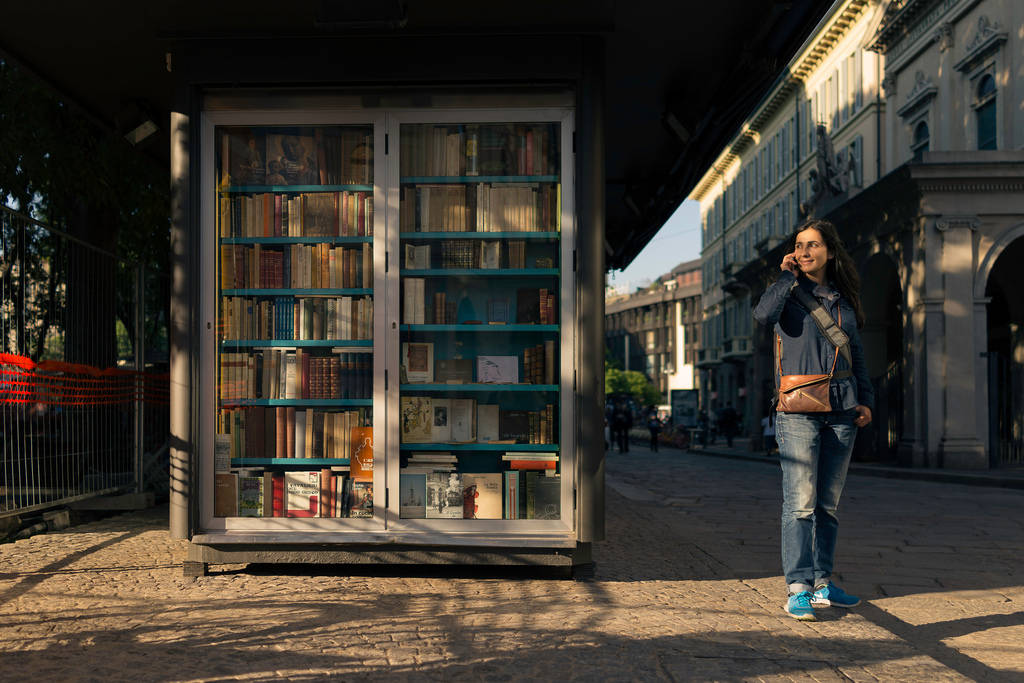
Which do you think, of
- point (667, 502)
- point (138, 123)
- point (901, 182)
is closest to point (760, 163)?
point (901, 182)

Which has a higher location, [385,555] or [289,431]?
[289,431]

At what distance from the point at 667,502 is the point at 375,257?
685cm

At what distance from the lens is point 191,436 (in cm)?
614

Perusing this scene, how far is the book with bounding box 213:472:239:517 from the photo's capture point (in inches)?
245

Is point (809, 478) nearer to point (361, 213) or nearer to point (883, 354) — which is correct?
point (361, 213)

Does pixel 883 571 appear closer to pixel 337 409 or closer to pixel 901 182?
pixel 337 409

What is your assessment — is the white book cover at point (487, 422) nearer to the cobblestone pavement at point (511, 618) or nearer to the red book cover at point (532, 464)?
the red book cover at point (532, 464)

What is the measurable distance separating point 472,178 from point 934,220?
54.0 feet

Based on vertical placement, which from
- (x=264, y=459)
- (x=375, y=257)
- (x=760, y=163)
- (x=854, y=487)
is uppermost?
(x=760, y=163)

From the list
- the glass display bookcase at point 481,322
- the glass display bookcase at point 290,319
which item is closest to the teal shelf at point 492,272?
the glass display bookcase at point 481,322

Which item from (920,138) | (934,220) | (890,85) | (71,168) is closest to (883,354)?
(934,220)

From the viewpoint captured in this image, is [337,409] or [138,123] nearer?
[337,409]

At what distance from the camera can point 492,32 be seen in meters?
6.02

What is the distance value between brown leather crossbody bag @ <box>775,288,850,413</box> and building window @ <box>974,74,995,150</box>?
67.9 feet
